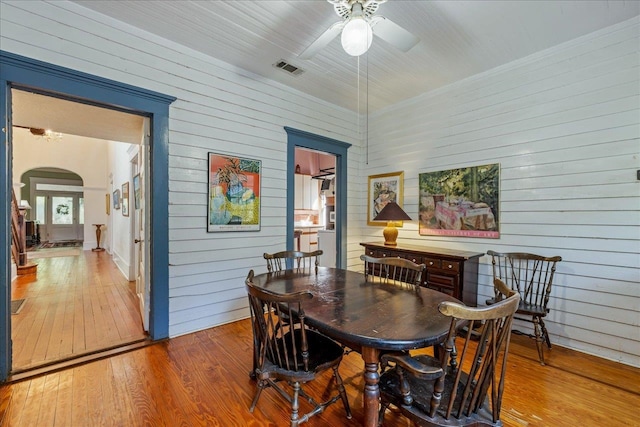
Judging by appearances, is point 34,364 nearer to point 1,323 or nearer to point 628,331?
point 1,323

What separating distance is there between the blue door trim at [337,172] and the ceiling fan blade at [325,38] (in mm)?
1544

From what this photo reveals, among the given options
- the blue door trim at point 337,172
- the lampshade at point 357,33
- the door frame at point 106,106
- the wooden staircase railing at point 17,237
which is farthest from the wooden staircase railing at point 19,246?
the lampshade at point 357,33

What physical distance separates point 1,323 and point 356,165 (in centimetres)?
441

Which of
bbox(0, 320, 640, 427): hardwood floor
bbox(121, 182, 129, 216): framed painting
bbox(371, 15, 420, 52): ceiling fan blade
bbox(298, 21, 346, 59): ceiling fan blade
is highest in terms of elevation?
bbox(298, 21, 346, 59): ceiling fan blade

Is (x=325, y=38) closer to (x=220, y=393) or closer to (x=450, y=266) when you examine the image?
(x=450, y=266)

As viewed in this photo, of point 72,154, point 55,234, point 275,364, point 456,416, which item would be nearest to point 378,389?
point 456,416

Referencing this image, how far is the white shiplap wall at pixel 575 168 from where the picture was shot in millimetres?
2439

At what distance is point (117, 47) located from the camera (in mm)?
2527

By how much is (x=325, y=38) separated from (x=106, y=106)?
215 centimetres

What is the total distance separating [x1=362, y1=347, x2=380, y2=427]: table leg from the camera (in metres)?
1.30

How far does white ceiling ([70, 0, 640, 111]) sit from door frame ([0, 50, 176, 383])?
658mm

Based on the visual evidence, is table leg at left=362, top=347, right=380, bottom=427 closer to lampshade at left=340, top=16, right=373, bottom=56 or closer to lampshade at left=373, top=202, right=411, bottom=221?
lampshade at left=340, top=16, right=373, bottom=56

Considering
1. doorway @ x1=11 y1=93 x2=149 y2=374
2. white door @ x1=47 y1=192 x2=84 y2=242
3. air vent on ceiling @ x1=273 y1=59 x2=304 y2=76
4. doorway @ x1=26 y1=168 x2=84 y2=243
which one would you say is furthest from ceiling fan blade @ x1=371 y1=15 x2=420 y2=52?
white door @ x1=47 y1=192 x2=84 y2=242

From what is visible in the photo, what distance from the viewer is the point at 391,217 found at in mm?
3611
